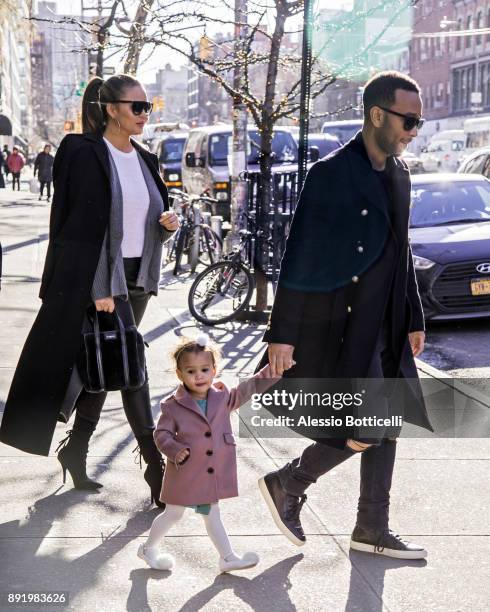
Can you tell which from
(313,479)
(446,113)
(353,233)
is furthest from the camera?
(446,113)

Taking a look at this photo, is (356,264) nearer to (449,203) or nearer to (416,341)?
(416,341)

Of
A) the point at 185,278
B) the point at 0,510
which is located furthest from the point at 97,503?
the point at 185,278

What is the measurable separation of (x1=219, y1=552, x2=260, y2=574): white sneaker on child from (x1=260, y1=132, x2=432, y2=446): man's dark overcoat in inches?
29.0

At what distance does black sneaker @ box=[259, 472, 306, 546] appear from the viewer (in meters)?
4.50

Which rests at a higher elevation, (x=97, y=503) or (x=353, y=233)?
(x=353, y=233)

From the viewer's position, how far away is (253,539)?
15.3 ft

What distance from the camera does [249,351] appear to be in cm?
952

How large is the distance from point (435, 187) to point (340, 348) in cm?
869

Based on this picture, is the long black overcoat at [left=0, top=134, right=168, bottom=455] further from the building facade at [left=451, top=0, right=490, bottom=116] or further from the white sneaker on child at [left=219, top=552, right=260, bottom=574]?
the building facade at [left=451, top=0, right=490, bottom=116]

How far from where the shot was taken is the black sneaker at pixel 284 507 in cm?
450

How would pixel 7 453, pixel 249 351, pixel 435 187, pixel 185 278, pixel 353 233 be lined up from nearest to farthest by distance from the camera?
pixel 353 233 → pixel 7 453 → pixel 249 351 → pixel 435 187 → pixel 185 278

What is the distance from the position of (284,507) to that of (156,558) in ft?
1.97

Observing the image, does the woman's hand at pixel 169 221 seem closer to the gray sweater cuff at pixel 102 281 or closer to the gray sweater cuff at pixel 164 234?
the gray sweater cuff at pixel 164 234

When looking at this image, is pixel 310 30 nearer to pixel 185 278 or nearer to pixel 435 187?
pixel 435 187
